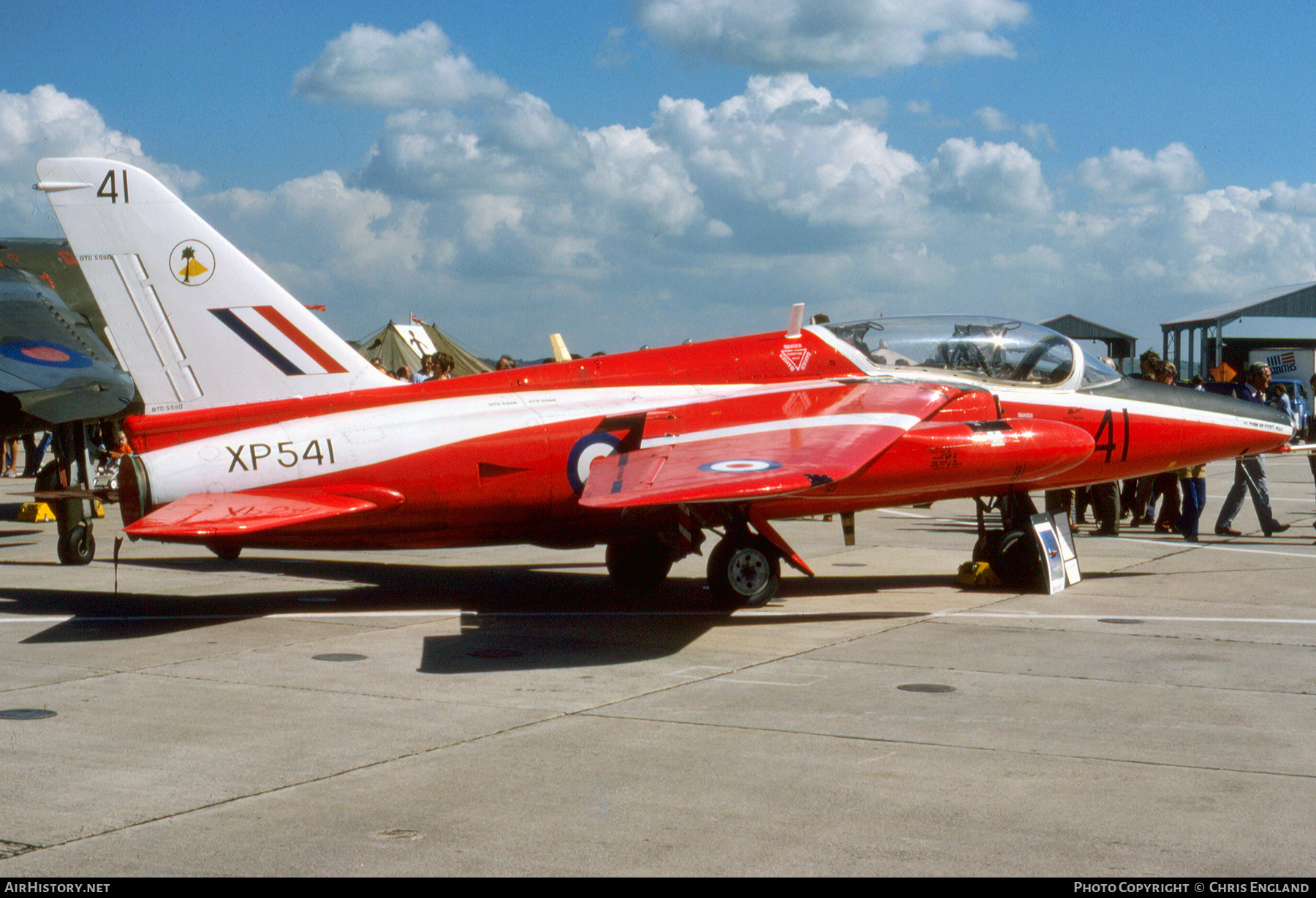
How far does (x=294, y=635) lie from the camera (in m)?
9.27

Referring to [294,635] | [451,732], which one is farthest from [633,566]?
[451,732]

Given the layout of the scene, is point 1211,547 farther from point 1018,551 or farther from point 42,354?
point 42,354

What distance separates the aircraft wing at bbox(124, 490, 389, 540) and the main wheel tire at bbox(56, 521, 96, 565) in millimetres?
4535

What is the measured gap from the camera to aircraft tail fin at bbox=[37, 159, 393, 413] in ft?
33.4

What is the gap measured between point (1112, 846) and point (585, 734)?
9.00 feet

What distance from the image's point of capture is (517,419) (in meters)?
10.3

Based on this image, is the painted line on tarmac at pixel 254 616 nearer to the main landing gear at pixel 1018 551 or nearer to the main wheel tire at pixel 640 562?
the main wheel tire at pixel 640 562

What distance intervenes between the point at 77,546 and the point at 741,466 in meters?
8.34

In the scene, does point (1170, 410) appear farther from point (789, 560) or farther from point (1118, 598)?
point (789, 560)

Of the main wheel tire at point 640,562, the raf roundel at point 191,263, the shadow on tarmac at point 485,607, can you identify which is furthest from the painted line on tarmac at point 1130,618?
the raf roundel at point 191,263

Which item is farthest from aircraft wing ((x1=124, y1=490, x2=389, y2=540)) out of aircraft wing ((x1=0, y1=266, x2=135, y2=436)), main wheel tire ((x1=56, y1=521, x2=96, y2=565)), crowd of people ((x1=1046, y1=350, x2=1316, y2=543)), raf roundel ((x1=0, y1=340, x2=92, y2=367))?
crowd of people ((x1=1046, y1=350, x2=1316, y2=543))

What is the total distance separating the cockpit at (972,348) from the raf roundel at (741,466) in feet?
8.68
